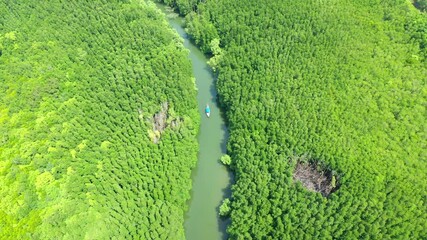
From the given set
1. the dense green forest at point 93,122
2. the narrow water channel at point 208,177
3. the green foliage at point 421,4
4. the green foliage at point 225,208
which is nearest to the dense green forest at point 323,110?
the green foliage at point 225,208

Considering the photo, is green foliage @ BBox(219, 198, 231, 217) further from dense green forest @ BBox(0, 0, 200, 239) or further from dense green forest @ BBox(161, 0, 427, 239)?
dense green forest @ BBox(0, 0, 200, 239)

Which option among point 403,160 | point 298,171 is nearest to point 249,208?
point 298,171

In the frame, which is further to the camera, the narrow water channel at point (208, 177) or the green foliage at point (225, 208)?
the narrow water channel at point (208, 177)

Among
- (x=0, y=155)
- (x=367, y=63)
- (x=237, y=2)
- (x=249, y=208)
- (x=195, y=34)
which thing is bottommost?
(x=0, y=155)

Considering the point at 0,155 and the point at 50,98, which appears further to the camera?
the point at 50,98

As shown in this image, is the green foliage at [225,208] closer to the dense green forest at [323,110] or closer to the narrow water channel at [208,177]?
the dense green forest at [323,110]

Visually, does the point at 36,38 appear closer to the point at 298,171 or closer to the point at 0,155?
the point at 0,155
